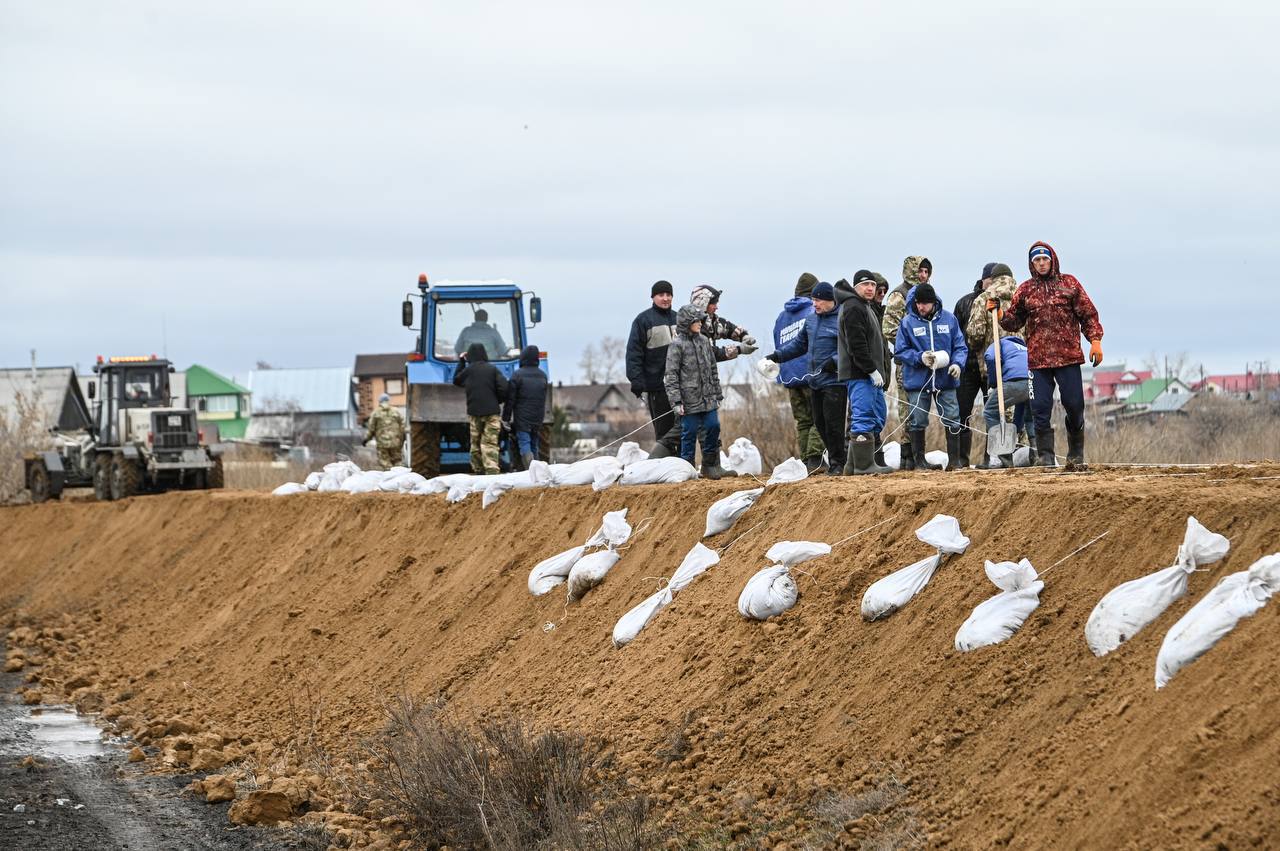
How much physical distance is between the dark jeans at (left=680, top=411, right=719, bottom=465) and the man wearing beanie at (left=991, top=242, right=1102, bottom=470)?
279 centimetres

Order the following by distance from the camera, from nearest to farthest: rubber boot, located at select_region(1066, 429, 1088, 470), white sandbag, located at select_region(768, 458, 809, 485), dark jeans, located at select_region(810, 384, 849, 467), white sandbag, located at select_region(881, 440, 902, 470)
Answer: white sandbag, located at select_region(768, 458, 809, 485) → rubber boot, located at select_region(1066, 429, 1088, 470) → dark jeans, located at select_region(810, 384, 849, 467) → white sandbag, located at select_region(881, 440, 902, 470)

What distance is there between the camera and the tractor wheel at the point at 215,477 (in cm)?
2728

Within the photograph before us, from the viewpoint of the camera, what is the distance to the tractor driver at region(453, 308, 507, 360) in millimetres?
20188

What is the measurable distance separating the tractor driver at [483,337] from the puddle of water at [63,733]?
7757mm

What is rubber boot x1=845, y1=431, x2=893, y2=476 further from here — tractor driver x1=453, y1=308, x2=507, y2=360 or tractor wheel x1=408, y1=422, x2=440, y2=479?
tractor driver x1=453, y1=308, x2=507, y2=360

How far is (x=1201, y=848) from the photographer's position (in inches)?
180

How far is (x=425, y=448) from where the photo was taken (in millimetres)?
19531

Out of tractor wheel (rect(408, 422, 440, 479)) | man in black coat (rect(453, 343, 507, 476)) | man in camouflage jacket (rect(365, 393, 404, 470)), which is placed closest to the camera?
man in black coat (rect(453, 343, 507, 476))

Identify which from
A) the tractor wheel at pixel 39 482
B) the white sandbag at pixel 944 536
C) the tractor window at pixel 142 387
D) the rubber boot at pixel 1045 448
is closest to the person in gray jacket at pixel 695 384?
the rubber boot at pixel 1045 448

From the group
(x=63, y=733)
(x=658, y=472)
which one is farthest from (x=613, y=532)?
(x=63, y=733)

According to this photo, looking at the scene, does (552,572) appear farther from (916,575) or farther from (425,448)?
(425,448)

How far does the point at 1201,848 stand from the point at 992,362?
8.16 m

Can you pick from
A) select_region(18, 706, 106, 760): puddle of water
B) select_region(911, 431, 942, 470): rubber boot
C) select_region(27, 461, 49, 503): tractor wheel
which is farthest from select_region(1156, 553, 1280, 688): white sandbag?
select_region(27, 461, 49, 503): tractor wheel

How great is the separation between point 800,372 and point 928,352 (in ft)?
3.40
